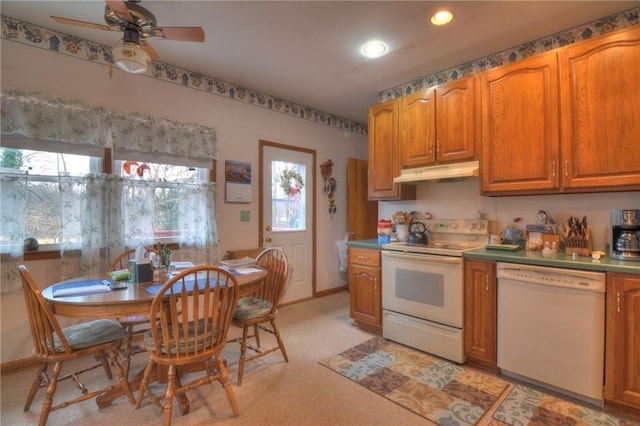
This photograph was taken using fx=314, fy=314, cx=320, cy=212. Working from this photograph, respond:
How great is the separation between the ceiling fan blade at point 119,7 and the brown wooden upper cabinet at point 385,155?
233cm

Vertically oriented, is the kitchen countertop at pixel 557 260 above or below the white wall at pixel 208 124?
below

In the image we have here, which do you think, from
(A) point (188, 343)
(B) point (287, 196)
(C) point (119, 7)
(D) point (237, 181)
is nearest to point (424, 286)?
(A) point (188, 343)

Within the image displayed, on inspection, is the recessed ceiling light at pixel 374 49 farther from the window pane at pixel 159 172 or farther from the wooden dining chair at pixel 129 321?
the wooden dining chair at pixel 129 321

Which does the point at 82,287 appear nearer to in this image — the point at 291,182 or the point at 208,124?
the point at 208,124

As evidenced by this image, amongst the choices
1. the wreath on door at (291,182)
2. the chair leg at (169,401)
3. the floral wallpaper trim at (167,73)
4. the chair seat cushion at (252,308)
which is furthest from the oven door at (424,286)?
the floral wallpaper trim at (167,73)

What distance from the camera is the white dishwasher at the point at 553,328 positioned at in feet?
6.19

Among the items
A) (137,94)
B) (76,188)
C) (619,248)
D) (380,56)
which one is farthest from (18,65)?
(619,248)

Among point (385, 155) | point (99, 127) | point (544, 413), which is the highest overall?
point (99, 127)

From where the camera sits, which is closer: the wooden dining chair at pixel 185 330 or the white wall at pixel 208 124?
the wooden dining chair at pixel 185 330

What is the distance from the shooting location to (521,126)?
2.40 m

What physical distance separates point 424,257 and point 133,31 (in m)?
2.58

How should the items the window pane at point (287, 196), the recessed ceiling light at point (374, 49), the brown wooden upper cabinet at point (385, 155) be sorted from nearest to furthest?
the recessed ceiling light at point (374, 49)
the brown wooden upper cabinet at point (385, 155)
the window pane at point (287, 196)

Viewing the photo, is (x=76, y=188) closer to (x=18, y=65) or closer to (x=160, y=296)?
(x=18, y=65)

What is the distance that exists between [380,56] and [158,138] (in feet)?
7.18
